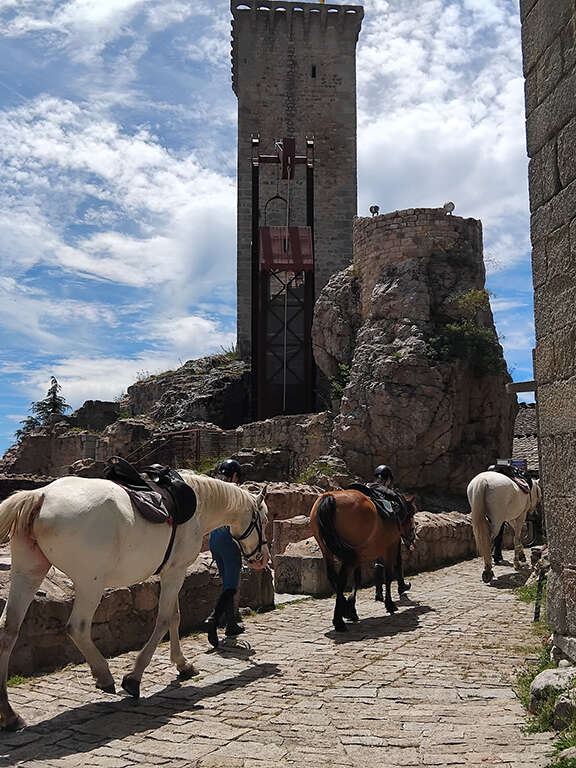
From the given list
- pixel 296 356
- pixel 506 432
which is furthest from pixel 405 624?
pixel 296 356

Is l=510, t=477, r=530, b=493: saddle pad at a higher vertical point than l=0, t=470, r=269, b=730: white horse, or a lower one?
higher

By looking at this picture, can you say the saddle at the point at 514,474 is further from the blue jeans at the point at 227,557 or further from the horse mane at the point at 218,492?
the horse mane at the point at 218,492

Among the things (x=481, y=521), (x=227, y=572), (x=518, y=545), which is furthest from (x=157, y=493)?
(x=518, y=545)

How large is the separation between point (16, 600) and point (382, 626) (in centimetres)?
438

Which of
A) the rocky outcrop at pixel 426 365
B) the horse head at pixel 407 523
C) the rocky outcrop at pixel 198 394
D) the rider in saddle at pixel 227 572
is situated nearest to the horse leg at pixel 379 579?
the horse head at pixel 407 523

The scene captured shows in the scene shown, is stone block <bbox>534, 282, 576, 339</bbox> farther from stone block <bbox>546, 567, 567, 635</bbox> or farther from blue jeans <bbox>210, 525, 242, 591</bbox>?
blue jeans <bbox>210, 525, 242, 591</bbox>

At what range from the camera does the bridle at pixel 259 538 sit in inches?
262

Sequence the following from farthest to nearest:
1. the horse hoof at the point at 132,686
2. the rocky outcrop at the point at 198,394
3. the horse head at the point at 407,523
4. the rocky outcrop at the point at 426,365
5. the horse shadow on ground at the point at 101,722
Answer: the rocky outcrop at the point at 198,394
the rocky outcrop at the point at 426,365
the horse head at the point at 407,523
the horse hoof at the point at 132,686
the horse shadow on ground at the point at 101,722

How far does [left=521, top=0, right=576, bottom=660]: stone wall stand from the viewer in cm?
448

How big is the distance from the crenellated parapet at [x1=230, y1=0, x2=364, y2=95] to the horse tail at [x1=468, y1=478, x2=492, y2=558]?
100 ft

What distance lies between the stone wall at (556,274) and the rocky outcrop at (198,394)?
2080 centimetres

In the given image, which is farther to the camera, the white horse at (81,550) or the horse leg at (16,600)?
the white horse at (81,550)

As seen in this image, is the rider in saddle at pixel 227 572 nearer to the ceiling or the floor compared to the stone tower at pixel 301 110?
nearer to the floor

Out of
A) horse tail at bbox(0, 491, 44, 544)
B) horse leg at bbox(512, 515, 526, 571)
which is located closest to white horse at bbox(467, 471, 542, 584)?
horse leg at bbox(512, 515, 526, 571)
